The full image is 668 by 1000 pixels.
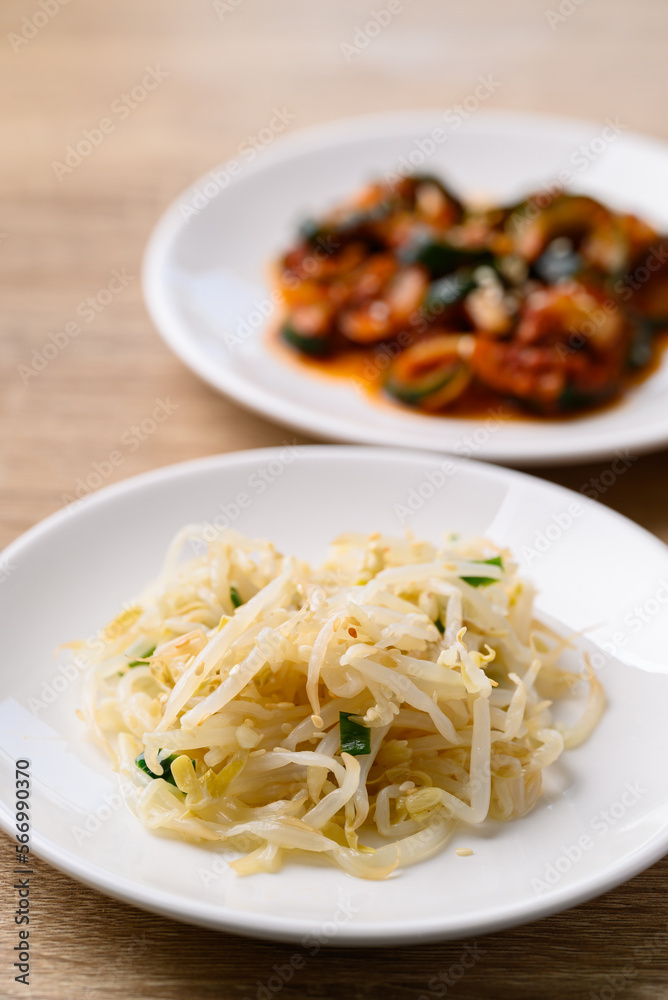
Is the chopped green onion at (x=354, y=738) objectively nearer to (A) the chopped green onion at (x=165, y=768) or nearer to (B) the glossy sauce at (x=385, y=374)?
(A) the chopped green onion at (x=165, y=768)

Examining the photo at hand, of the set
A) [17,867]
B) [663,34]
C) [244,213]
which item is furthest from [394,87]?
[17,867]

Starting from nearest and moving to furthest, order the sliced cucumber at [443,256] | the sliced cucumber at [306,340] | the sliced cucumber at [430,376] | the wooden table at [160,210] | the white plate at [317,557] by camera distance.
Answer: the white plate at [317,557]
the wooden table at [160,210]
the sliced cucumber at [430,376]
the sliced cucumber at [306,340]
the sliced cucumber at [443,256]

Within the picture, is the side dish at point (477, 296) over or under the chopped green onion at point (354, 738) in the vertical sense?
under

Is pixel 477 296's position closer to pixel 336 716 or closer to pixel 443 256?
pixel 443 256

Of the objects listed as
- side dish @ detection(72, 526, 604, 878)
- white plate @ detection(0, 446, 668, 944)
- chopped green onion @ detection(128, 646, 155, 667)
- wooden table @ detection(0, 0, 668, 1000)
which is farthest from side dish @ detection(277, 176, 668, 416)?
chopped green onion @ detection(128, 646, 155, 667)

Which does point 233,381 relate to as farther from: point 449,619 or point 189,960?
point 189,960

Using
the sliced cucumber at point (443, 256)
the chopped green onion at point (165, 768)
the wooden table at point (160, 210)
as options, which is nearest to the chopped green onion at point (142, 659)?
the chopped green onion at point (165, 768)

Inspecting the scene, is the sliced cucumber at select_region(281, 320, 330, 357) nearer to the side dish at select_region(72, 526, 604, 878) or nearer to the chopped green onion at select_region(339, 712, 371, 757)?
the side dish at select_region(72, 526, 604, 878)
